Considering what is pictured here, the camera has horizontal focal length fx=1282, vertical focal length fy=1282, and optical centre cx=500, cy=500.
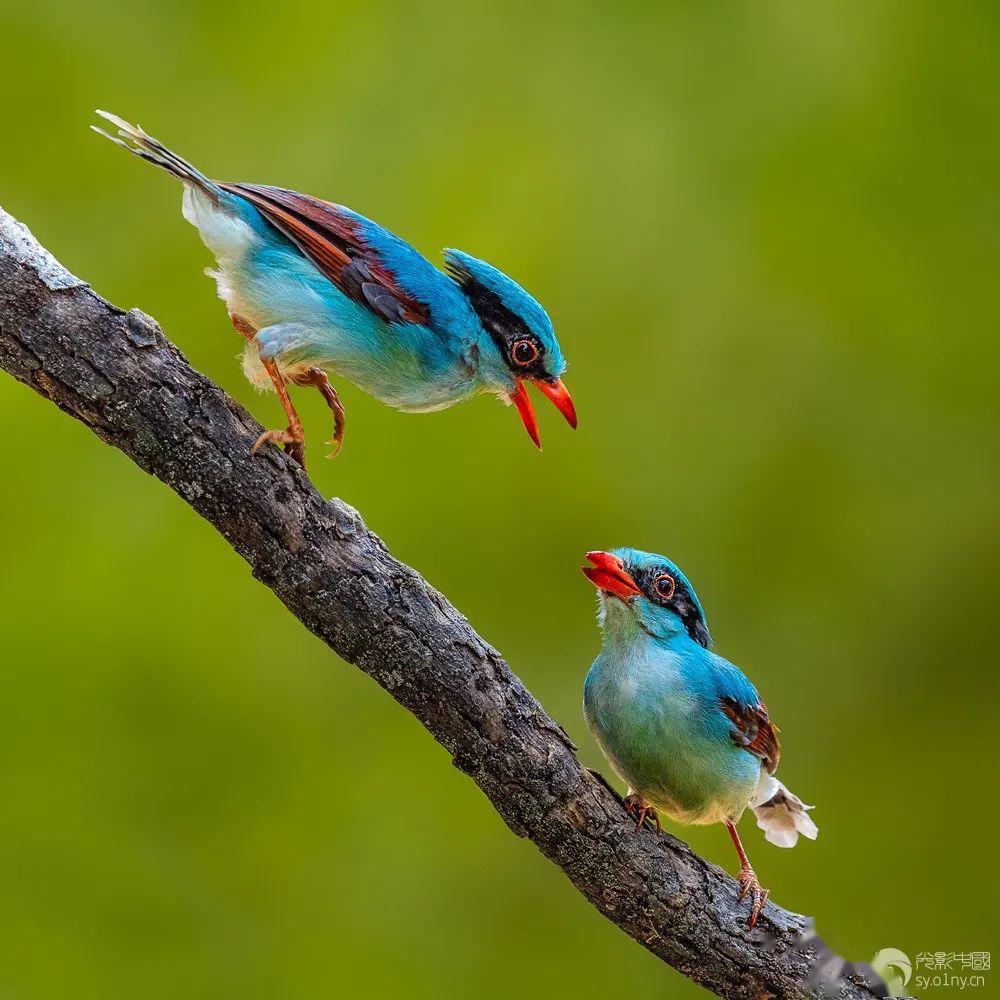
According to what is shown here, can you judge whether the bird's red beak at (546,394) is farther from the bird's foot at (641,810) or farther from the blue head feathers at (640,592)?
the bird's foot at (641,810)

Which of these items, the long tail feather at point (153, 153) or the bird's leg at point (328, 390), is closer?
the long tail feather at point (153, 153)

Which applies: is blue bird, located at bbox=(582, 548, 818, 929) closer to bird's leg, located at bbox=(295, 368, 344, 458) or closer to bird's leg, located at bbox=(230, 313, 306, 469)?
bird's leg, located at bbox=(295, 368, 344, 458)

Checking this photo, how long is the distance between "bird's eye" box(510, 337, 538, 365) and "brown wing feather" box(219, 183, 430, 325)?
0.28 metres

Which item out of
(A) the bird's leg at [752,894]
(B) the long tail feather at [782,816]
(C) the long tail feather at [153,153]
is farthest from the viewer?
(B) the long tail feather at [782,816]

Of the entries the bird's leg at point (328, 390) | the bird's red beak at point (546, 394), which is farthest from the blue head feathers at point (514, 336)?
the bird's leg at point (328, 390)

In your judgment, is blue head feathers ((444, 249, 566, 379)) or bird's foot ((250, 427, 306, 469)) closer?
bird's foot ((250, 427, 306, 469))

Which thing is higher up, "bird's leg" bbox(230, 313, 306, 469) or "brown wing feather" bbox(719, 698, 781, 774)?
"brown wing feather" bbox(719, 698, 781, 774)

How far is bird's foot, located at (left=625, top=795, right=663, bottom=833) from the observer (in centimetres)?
349

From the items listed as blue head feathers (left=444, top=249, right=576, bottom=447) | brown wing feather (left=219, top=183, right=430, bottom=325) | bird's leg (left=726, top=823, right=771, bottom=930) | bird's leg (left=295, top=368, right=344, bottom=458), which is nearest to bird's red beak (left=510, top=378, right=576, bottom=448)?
blue head feathers (left=444, top=249, right=576, bottom=447)

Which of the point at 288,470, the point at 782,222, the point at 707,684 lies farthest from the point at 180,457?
the point at 782,222

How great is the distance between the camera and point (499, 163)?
6875 millimetres

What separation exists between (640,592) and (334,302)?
1.24 meters

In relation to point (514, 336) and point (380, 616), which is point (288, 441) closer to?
point (380, 616)

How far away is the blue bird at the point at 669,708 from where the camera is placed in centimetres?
362
